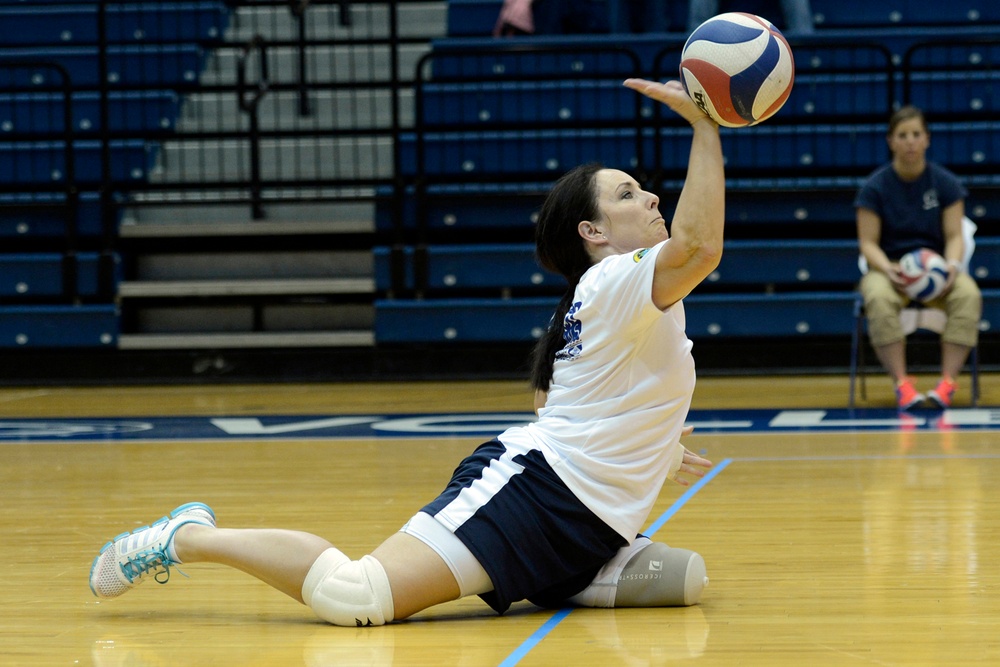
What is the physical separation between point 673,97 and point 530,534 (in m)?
0.79

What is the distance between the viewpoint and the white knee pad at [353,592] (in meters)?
2.27

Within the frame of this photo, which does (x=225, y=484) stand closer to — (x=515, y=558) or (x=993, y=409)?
(x=515, y=558)

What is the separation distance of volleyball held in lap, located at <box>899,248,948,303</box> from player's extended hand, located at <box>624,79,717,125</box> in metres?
3.67

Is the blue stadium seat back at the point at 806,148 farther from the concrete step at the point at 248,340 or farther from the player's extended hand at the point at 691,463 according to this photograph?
the player's extended hand at the point at 691,463

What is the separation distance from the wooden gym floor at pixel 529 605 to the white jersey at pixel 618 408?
0.23m

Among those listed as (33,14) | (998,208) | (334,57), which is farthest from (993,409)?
(33,14)

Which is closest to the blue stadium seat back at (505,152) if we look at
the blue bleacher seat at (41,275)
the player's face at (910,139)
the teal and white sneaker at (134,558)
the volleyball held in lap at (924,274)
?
the blue bleacher seat at (41,275)

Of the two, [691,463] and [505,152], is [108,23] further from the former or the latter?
[691,463]

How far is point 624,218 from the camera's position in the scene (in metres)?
2.42

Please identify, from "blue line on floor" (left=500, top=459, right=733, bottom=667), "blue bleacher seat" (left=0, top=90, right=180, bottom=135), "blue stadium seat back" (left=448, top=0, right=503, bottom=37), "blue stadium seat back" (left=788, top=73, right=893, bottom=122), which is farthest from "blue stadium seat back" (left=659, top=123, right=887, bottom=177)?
"blue line on floor" (left=500, top=459, right=733, bottom=667)

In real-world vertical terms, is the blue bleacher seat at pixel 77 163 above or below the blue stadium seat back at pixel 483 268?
above

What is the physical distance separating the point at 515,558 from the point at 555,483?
0.49 ft

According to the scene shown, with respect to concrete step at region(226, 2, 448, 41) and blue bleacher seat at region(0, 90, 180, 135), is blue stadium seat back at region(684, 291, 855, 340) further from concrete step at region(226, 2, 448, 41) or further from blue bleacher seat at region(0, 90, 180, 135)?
blue bleacher seat at region(0, 90, 180, 135)

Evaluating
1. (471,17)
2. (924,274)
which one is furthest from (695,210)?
(471,17)
